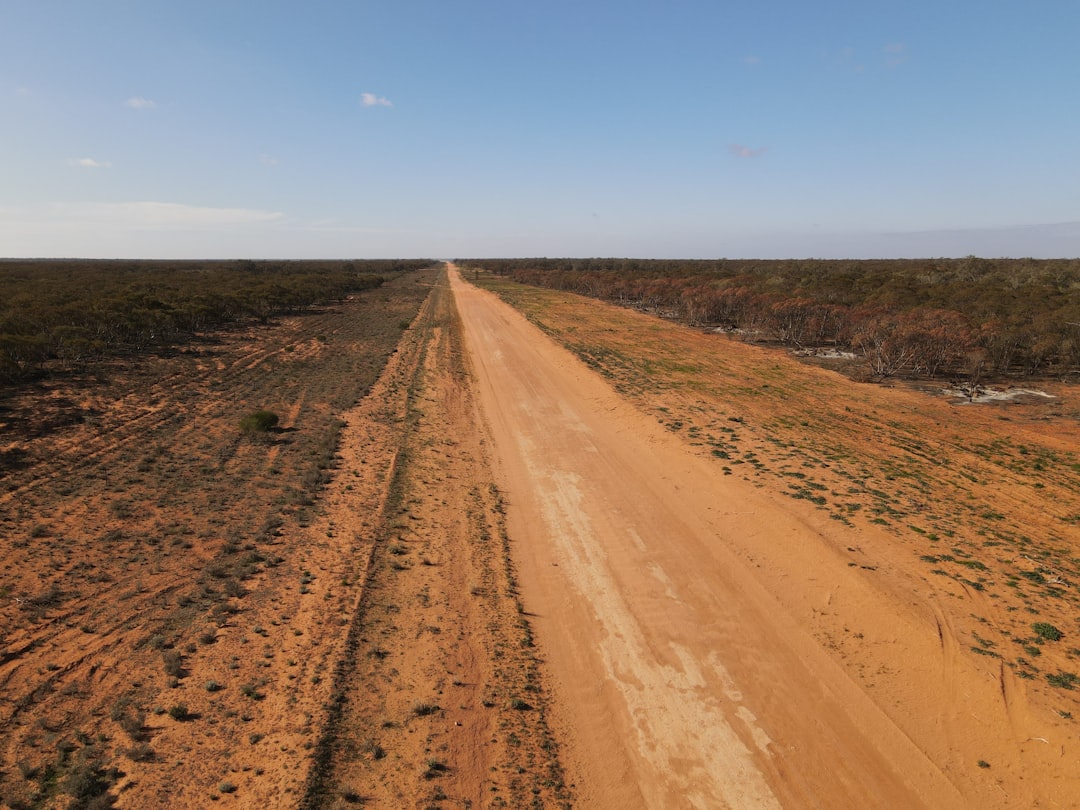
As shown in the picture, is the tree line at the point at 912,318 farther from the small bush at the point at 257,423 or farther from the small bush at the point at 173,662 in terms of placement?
the small bush at the point at 173,662

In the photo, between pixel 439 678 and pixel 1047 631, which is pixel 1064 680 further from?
pixel 439 678

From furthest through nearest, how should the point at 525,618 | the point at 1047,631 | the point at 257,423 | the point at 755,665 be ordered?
the point at 257,423
the point at 525,618
the point at 1047,631
the point at 755,665

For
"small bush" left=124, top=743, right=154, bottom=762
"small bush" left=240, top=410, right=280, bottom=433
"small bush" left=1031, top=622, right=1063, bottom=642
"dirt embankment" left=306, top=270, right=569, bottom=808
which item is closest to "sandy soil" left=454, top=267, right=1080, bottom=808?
"dirt embankment" left=306, top=270, right=569, bottom=808

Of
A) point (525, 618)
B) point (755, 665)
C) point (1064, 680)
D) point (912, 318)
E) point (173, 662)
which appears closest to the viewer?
point (1064, 680)

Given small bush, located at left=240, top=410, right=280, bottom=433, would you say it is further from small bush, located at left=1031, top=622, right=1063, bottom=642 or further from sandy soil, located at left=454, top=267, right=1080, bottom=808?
small bush, located at left=1031, top=622, right=1063, bottom=642

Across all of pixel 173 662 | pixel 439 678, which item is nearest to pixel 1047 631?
pixel 439 678

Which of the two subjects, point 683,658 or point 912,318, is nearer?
point 683,658

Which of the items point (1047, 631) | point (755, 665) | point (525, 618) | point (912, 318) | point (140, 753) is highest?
point (912, 318)
